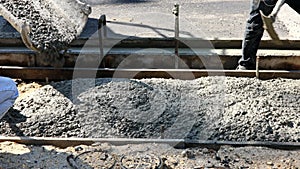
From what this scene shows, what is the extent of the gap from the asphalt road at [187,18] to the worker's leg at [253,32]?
2.67 feet

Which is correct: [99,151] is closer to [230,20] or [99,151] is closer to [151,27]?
[151,27]

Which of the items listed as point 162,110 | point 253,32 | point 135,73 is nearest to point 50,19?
point 135,73

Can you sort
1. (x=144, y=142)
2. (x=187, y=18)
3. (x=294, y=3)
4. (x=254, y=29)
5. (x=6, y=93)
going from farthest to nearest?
(x=187, y=18)
(x=254, y=29)
(x=294, y=3)
(x=144, y=142)
(x=6, y=93)

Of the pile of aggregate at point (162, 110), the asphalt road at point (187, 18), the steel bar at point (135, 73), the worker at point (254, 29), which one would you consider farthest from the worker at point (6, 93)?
the asphalt road at point (187, 18)

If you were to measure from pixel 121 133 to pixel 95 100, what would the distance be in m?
0.50

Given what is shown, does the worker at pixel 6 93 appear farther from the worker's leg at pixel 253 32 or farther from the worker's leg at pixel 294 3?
the worker's leg at pixel 294 3

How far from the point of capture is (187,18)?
736cm

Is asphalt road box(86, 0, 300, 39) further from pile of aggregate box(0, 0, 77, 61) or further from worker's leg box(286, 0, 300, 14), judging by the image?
pile of aggregate box(0, 0, 77, 61)

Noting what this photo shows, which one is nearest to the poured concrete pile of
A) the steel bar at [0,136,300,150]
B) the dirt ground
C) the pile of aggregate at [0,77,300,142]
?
the pile of aggregate at [0,77,300,142]

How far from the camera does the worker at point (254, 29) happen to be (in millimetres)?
5094

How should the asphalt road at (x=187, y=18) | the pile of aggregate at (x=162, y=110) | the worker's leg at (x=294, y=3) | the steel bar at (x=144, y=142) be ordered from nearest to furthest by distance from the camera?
the steel bar at (x=144, y=142) → the pile of aggregate at (x=162, y=110) → the worker's leg at (x=294, y=3) → the asphalt road at (x=187, y=18)

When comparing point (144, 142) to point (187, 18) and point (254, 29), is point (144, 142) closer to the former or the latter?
point (254, 29)

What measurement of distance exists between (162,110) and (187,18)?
121 inches

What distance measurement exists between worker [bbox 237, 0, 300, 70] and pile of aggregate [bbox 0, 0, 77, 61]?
5.87ft
